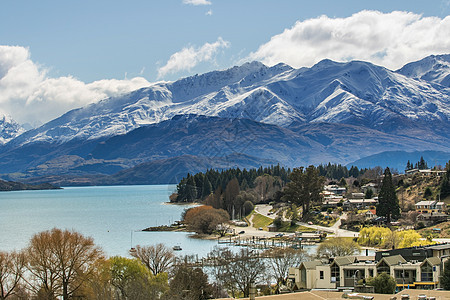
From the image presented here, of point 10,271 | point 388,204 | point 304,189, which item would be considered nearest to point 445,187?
point 388,204

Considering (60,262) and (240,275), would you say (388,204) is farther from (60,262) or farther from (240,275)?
(60,262)

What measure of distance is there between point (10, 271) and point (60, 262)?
149 inches

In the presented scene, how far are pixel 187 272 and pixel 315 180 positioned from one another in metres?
83.9

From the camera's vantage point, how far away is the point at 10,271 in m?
50.4

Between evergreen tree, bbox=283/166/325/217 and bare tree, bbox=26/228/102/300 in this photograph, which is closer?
bare tree, bbox=26/228/102/300

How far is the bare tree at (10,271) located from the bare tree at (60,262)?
79cm

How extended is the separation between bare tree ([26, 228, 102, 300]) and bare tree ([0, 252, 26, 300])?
0.79m

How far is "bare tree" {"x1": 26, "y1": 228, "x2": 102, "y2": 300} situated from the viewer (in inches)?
1986

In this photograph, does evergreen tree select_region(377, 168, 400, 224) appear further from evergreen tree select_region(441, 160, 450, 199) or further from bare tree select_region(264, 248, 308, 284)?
bare tree select_region(264, 248, 308, 284)

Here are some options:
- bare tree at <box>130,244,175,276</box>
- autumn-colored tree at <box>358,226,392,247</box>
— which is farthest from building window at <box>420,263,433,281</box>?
autumn-colored tree at <box>358,226,392,247</box>

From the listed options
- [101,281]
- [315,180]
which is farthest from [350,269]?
[315,180]

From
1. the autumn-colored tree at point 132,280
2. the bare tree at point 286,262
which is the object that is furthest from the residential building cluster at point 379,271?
the autumn-colored tree at point 132,280

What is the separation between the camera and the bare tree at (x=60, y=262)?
165 feet

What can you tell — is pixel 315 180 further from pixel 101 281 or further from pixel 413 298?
pixel 413 298
